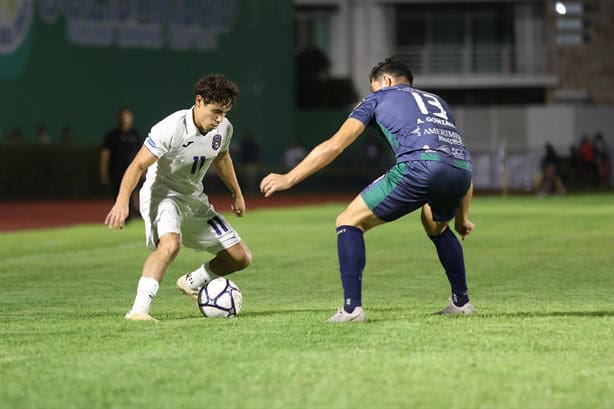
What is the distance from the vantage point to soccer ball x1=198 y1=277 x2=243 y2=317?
34.0ft

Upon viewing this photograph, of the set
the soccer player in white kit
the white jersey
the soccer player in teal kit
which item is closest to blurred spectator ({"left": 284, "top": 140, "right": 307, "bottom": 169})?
the soccer player in white kit

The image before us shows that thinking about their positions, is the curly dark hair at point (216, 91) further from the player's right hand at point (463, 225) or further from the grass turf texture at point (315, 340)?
the player's right hand at point (463, 225)

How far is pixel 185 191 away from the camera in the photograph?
10758mm

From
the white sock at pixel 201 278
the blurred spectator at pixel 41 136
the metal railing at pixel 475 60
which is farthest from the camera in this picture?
the metal railing at pixel 475 60

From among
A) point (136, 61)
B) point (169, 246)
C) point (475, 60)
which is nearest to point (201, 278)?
point (169, 246)

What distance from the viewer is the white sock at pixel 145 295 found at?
10.0 m

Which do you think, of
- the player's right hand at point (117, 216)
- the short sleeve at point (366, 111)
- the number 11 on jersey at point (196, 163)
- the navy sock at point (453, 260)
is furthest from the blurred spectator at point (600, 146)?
the player's right hand at point (117, 216)

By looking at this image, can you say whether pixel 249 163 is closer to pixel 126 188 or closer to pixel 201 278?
pixel 201 278

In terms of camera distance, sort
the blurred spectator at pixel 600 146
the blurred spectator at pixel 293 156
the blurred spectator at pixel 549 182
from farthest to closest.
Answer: the blurred spectator at pixel 600 146
the blurred spectator at pixel 293 156
the blurred spectator at pixel 549 182

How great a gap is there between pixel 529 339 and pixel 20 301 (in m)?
5.31

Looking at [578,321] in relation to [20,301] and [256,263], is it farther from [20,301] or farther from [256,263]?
[256,263]

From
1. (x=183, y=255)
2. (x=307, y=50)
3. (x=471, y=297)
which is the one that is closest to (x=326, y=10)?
(x=307, y=50)

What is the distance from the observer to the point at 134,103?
153ft

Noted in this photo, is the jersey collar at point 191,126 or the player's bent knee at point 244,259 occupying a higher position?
the jersey collar at point 191,126
